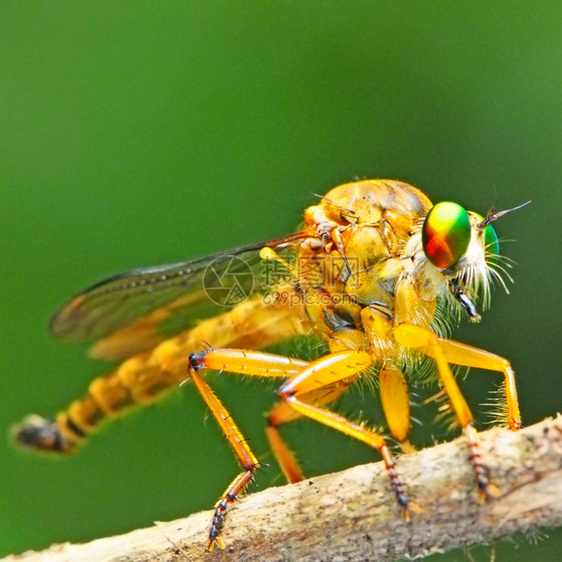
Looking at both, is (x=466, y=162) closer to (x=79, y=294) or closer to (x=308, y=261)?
(x=308, y=261)

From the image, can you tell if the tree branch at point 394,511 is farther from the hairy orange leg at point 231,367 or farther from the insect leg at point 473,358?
the insect leg at point 473,358

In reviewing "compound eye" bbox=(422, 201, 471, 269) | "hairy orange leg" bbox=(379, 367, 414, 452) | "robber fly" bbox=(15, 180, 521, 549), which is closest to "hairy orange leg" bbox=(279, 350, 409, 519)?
"robber fly" bbox=(15, 180, 521, 549)

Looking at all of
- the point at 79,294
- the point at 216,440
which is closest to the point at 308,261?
the point at 79,294

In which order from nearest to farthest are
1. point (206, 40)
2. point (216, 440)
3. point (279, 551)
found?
point (279, 551), point (216, 440), point (206, 40)

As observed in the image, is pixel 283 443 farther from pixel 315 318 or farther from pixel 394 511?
pixel 394 511

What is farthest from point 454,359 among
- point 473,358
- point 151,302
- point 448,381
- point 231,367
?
point 151,302

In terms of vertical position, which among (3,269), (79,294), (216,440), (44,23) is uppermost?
(44,23)

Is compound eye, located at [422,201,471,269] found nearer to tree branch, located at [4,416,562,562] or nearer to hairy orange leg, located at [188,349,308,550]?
hairy orange leg, located at [188,349,308,550]

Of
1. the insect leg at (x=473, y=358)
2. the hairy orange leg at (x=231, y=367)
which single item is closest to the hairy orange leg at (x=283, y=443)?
the hairy orange leg at (x=231, y=367)
